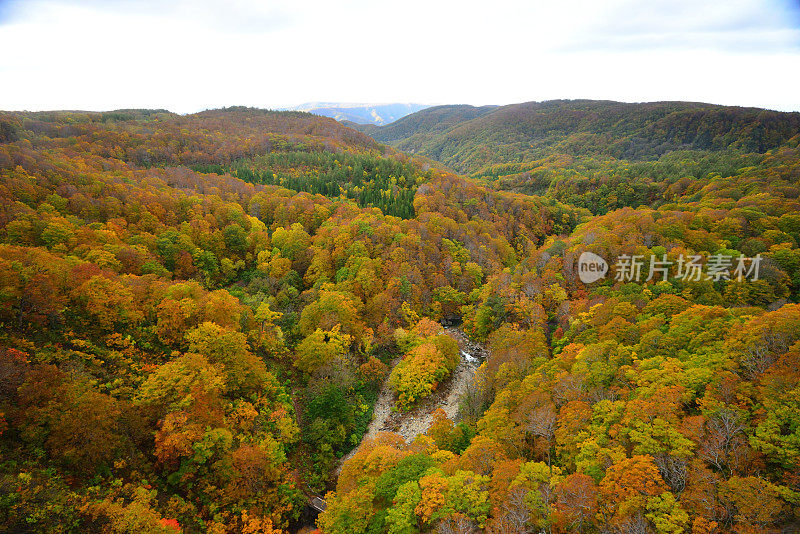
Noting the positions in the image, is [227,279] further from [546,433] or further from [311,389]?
[546,433]

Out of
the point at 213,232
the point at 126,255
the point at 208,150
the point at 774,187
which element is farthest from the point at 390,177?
the point at 774,187
